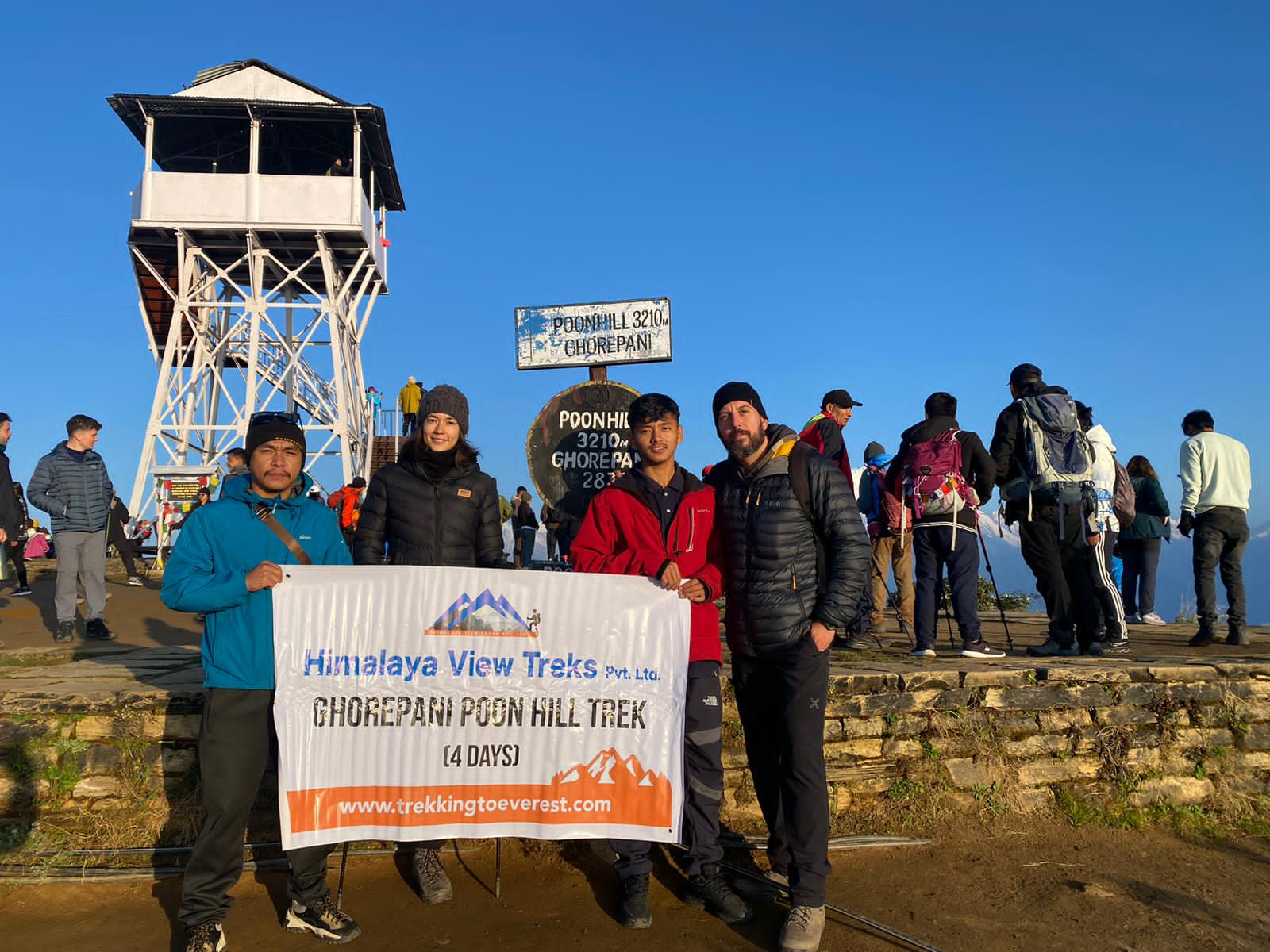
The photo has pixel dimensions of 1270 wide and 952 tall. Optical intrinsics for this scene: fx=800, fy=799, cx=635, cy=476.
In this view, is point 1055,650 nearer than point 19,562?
Yes

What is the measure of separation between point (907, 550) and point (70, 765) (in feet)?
21.3

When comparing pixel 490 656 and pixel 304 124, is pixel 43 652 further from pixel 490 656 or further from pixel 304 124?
pixel 304 124

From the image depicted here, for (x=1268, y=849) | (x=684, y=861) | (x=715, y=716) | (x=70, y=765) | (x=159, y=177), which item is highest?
(x=159, y=177)

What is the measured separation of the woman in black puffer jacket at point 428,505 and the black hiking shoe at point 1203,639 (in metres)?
6.62

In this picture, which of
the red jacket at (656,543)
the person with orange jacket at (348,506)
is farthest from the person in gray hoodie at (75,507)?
the red jacket at (656,543)

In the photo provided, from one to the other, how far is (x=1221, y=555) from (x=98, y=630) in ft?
36.2

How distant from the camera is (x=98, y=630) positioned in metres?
8.29

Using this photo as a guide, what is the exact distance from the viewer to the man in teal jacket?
3.26 m

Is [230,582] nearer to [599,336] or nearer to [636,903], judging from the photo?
[636,903]

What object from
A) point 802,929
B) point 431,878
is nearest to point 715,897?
point 802,929

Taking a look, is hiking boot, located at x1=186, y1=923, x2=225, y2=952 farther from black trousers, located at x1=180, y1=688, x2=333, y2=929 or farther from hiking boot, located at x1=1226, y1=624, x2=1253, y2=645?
hiking boot, located at x1=1226, y1=624, x2=1253, y2=645

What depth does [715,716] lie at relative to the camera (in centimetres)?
386

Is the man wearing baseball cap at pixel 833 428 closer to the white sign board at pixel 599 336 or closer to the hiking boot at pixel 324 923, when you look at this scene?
the white sign board at pixel 599 336

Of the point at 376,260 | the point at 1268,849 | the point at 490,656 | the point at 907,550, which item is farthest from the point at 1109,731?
the point at 376,260
